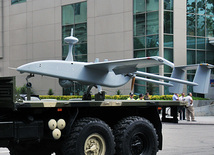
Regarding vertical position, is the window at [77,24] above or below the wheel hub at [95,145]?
above

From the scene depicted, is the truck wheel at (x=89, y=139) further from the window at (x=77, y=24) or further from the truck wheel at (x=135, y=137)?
the window at (x=77, y=24)

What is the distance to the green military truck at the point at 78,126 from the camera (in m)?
6.64

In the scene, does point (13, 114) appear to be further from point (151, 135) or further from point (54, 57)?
point (54, 57)

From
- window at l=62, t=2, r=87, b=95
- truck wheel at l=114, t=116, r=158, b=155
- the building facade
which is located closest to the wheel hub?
truck wheel at l=114, t=116, r=158, b=155

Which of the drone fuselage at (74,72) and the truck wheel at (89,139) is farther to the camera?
the drone fuselage at (74,72)

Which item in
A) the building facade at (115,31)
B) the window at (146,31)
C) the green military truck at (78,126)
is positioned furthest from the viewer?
the building facade at (115,31)

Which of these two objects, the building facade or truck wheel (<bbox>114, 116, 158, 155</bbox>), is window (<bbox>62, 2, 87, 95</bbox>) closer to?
the building facade

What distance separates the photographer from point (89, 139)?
7484mm

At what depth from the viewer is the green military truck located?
664cm

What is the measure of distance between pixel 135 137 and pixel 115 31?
92.6 ft

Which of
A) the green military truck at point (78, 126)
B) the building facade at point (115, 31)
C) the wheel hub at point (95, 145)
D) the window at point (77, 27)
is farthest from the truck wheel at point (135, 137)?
the window at point (77, 27)

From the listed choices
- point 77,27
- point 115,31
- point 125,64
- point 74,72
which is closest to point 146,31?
point 115,31

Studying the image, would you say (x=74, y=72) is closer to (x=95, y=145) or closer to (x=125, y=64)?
(x=125, y=64)

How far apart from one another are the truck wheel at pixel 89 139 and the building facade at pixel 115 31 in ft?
70.9
